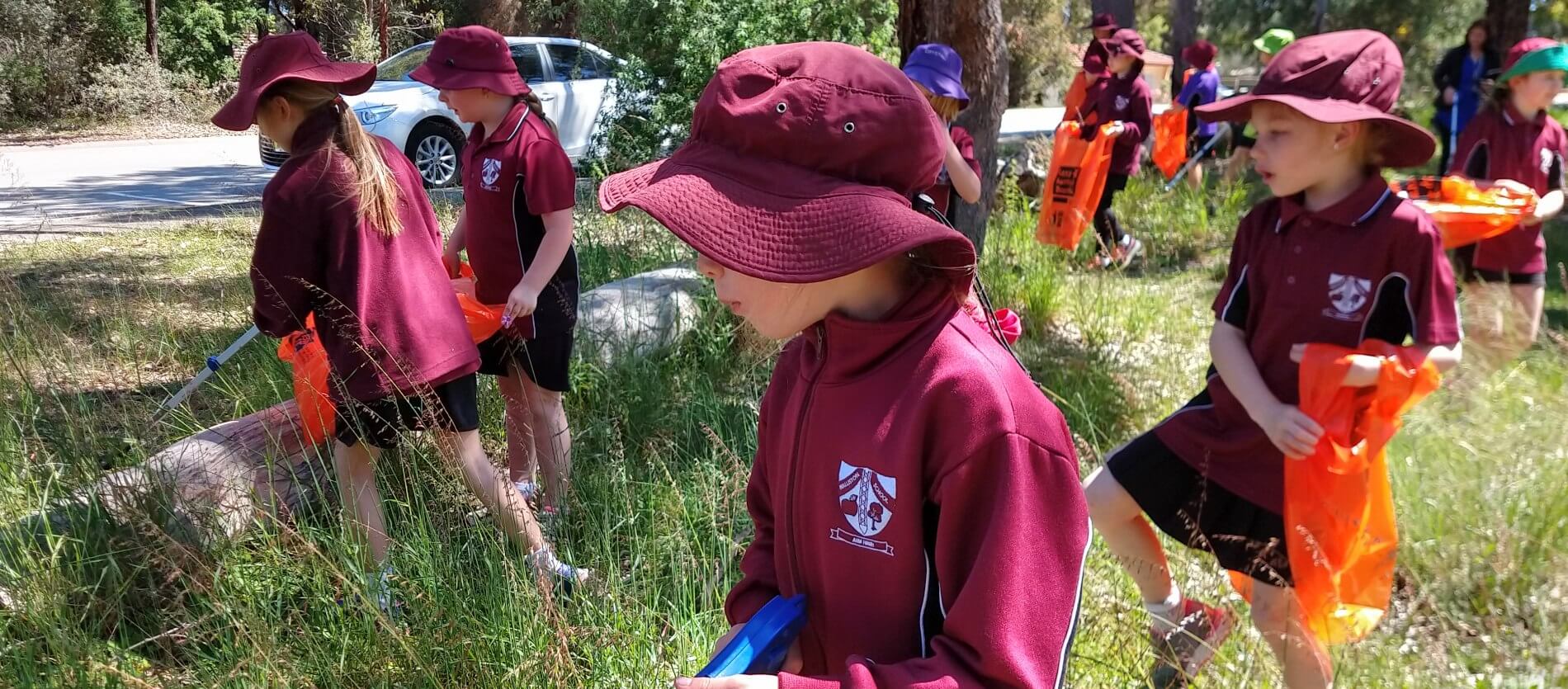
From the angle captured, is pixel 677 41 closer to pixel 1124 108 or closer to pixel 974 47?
pixel 974 47

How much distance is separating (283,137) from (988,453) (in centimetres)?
254

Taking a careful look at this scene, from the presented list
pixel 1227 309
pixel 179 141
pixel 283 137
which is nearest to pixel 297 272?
pixel 283 137

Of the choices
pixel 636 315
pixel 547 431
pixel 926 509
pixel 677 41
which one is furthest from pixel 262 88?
pixel 677 41

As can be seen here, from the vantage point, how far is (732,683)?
129cm

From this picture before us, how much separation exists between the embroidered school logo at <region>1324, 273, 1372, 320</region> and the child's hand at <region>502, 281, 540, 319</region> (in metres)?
2.29

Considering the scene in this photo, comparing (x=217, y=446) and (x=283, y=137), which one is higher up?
(x=283, y=137)

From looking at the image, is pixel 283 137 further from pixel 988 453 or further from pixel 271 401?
pixel 988 453

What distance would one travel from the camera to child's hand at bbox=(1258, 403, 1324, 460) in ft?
7.79

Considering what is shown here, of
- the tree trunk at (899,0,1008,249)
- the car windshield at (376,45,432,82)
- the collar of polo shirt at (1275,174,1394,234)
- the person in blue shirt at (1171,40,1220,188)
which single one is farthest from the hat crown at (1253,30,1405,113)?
the car windshield at (376,45,432,82)

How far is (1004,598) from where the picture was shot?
125 centimetres

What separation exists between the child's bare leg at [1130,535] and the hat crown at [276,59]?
2.34 m

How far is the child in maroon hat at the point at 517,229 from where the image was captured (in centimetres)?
367

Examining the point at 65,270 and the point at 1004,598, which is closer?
the point at 1004,598

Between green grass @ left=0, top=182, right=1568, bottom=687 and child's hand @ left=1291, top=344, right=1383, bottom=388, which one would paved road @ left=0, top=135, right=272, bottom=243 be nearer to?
green grass @ left=0, top=182, right=1568, bottom=687
